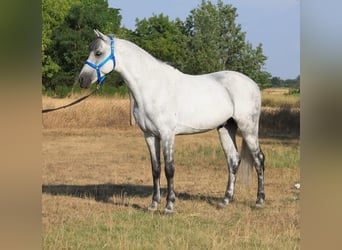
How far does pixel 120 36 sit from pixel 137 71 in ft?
85.3

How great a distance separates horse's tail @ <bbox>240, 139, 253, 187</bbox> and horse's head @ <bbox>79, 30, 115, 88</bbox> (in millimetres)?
1983

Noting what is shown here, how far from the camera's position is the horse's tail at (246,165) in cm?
560

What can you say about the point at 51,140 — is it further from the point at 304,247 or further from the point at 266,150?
the point at 304,247

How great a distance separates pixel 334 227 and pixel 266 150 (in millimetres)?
9897

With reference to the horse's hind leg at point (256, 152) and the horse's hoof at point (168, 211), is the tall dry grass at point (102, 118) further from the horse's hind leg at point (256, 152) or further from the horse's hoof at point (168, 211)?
the horse's hoof at point (168, 211)

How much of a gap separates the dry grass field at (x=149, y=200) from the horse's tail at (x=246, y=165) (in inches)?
8.8

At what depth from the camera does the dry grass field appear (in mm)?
3906

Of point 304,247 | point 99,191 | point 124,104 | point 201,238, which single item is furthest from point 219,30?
point 304,247

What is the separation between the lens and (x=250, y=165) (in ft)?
18.4

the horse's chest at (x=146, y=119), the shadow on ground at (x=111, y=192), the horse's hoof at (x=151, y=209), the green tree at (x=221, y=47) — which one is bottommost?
the shadow on ground at (x=111, y=192)

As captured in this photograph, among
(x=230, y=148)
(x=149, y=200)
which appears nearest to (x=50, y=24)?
(x=149, y=200)

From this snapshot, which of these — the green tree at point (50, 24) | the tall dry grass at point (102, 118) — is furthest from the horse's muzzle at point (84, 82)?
the green tree at point (50, 24)

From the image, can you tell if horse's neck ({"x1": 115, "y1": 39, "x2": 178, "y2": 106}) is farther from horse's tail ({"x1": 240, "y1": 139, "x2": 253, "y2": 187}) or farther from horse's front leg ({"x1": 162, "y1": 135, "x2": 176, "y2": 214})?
horse's tail ({"x1": 240, "y1": 139, "x2": 253, "y2": 187})

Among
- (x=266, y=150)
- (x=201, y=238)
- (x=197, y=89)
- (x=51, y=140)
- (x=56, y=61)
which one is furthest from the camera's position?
(x=56, y=61)
